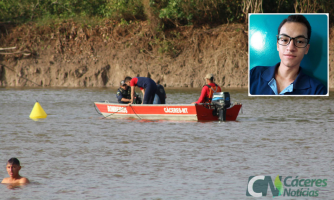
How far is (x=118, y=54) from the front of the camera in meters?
42.0

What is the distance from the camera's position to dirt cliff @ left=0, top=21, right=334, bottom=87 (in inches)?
1560

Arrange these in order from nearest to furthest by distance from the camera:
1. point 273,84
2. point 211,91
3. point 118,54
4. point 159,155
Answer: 1. point 273,84
2. point 159,155
3. point 211,91
4. point 118,54

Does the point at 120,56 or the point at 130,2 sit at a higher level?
the point at 130,2

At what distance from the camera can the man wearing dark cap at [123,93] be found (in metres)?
19.3

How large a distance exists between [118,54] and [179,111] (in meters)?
25.2

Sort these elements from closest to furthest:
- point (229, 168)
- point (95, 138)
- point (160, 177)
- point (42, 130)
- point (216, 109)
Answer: point (160, 177) < point (229, 168) < point (95, 138) < point (42, 130) < point (216, 109)

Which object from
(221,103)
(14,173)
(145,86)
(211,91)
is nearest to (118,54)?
(145,86)

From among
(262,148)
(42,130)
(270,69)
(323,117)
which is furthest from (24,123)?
(270,69)

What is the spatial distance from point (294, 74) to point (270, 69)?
350 mm

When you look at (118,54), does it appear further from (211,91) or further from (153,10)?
(211,91)

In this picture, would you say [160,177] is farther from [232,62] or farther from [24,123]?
[232,62]

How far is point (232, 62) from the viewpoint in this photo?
128 ft

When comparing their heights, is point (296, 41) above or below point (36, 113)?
above

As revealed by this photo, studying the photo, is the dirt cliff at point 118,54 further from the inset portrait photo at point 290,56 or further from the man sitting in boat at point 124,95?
the inset portrait photo at point 290,56
